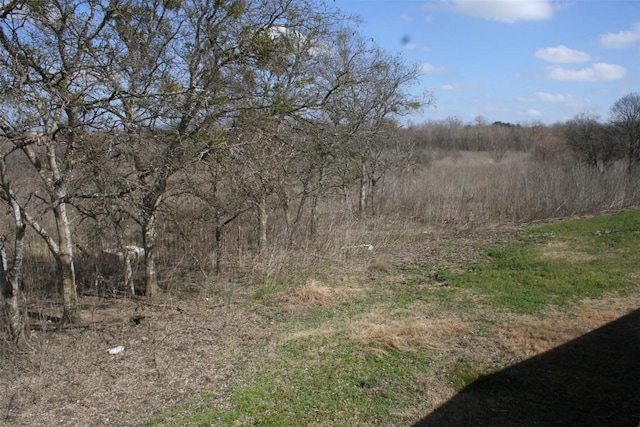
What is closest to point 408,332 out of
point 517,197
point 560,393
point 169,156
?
point 560,393

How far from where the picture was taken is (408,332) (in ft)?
19.8

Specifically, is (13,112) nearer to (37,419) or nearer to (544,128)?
(37,419)

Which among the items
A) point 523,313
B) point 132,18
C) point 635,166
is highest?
point 132,18

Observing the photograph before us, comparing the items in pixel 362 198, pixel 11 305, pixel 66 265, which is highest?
pixel 362 198

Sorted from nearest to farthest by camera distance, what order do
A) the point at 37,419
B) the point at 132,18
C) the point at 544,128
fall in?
the point at 37,419 < the point at 132,18 < the point at 544,128

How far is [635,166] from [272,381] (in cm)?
1857

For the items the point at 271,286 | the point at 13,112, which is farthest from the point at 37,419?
the point at 271,286

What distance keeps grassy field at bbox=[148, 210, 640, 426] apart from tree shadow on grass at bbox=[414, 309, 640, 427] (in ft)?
0.43

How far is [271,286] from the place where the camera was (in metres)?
8.53

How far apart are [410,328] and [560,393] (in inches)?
74.0

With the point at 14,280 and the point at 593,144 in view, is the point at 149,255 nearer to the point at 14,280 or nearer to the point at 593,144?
the point at 14,280

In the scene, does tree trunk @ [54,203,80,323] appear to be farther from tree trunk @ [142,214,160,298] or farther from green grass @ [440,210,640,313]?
green grass @ [440,210,640,313]

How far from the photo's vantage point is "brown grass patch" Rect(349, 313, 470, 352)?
5696 mm

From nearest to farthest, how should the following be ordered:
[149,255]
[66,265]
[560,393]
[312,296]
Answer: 1. [560,393]
2. [66,265]
3. [312,296]
4. [149,255]
